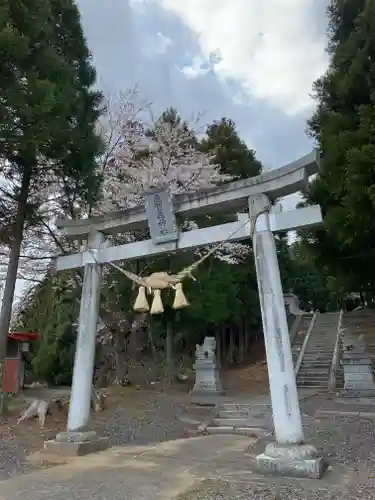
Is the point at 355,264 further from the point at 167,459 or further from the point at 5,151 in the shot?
the point at 5,151

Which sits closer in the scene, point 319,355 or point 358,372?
point 358,372

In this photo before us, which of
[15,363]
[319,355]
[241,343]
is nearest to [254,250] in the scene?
[15,363]

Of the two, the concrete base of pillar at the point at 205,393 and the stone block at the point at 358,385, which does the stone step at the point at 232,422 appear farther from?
the stone block at the point at 358,385

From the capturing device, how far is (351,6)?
1436cm

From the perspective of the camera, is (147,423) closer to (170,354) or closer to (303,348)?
(170,354)

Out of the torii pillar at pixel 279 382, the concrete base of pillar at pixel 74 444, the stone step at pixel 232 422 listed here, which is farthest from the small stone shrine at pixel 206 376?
the torii pillar at pixel 279 382

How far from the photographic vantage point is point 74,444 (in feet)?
23.8

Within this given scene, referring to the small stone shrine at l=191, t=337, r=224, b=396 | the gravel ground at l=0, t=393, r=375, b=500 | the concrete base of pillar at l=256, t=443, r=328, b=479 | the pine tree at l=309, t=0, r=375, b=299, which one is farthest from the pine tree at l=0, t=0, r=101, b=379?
the concrete base of pillar at l=256, t=443, r=328, b=479

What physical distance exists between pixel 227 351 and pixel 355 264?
1142cm

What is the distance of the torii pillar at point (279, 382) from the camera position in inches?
224

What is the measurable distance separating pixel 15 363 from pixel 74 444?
23.6ft

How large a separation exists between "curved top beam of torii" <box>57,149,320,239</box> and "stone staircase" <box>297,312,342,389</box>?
10806 mm

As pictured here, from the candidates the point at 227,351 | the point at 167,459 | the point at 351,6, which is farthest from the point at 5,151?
A: the point at 227,351

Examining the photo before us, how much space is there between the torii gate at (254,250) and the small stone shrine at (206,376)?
8.31 meters
